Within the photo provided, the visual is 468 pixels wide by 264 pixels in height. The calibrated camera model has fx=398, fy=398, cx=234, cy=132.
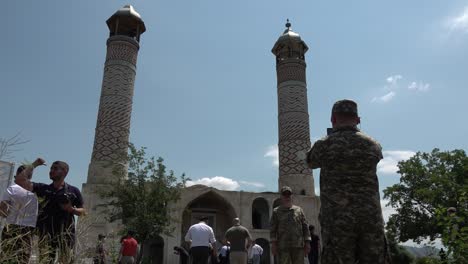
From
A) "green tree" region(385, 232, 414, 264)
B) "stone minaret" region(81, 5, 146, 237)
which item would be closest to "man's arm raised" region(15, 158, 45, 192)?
"stone minaret" region(81, 5, 146, 237)

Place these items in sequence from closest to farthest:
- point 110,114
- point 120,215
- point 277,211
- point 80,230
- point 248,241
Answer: point 80,230, point 277,211, point 248,241, point 120,215, point 110,114

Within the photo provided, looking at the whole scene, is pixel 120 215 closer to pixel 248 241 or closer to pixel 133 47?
pixel 248 241

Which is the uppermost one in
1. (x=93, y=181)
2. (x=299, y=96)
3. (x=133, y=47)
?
(x=133, y=47)

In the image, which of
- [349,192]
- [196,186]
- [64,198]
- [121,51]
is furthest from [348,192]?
[121,51]

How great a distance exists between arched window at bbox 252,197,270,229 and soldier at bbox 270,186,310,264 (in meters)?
13.8

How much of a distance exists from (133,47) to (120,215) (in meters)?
8.82

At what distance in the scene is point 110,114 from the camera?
55.0 ft

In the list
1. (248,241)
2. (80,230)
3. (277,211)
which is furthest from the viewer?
(248,241)

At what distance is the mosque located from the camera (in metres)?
16.0

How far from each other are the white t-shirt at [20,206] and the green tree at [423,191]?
2006 cm

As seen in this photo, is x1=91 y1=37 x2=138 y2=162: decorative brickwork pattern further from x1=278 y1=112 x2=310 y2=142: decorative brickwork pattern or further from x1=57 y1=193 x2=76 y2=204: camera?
x1=57 y1=193 x2=76 y2=204: camera

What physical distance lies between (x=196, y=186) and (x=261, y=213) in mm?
4077

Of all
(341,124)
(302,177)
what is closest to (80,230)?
(341,124)

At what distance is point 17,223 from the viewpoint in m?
2.92
